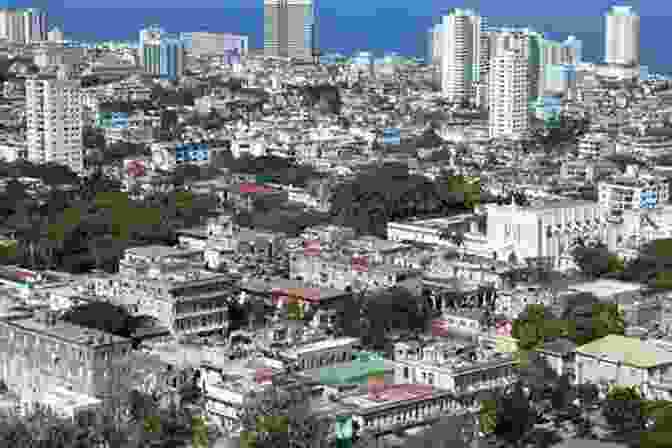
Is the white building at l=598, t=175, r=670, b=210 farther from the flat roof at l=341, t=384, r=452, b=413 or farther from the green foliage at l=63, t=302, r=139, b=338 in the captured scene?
the flat roof at l=341, t=384, r=452, b=413

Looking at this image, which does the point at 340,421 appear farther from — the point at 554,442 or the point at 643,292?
the point at 643,292

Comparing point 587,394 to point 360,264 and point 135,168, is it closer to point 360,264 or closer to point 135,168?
point 360,264

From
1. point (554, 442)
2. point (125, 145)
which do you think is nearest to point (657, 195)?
point (554, 442)

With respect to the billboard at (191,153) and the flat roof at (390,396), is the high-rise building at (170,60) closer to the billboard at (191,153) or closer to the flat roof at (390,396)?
the billboard at (191,153)

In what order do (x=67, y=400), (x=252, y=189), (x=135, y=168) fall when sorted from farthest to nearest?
(x=135, y=168)
(x=252, y=189)
(x=67, y=400)

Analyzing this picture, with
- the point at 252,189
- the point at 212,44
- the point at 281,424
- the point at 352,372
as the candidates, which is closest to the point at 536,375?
the point at 352,372

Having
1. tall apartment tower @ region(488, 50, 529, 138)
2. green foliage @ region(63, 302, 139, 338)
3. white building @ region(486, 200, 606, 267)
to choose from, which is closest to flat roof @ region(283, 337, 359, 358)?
green foliage @ region(63, 302, 139, 338)
